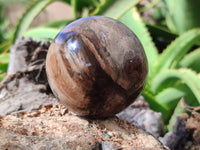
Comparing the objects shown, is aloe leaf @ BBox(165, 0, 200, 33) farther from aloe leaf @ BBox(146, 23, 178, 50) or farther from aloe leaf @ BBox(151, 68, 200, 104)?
aloe leaf @ BBox(151, 68, 200, 104)

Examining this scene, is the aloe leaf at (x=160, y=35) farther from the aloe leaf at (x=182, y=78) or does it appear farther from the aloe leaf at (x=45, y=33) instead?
the aloe leaf at (x=45, y=33)

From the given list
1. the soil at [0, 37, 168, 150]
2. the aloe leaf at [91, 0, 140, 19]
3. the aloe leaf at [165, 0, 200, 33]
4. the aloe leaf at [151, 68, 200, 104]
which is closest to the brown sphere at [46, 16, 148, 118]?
the soil at [0, 37, 168, 150]

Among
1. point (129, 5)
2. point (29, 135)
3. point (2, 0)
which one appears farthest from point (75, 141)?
point (2, 0)

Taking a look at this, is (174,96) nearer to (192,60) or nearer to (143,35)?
(192,60)

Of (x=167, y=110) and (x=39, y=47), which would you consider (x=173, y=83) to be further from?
(x=39, y=47)

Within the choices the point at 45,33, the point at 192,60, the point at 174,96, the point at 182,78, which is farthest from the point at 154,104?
the point at 45,33

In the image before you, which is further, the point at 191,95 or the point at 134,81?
the point at 191,95
